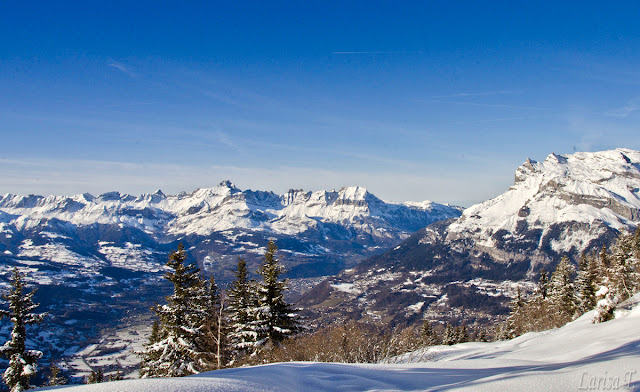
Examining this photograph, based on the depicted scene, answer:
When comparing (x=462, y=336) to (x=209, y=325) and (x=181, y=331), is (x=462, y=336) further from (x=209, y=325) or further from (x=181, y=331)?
(x=181, y=331)

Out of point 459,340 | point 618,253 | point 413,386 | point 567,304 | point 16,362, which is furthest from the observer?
point 459,340

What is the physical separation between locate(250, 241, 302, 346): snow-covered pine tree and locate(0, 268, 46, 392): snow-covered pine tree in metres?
13.7

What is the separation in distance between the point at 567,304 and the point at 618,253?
935 centimetres

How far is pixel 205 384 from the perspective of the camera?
7562mm

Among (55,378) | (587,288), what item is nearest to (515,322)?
(587,288)

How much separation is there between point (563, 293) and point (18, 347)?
186 ft

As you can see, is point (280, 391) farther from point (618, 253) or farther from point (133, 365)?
point (133, 365)

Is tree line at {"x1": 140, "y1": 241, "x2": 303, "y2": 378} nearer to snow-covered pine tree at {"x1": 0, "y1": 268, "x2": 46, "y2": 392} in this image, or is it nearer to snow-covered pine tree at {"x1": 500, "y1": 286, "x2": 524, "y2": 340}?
snow-covered pine tree at {"x1": 0, "y1": 268, "x2": 46, "y2": 392}

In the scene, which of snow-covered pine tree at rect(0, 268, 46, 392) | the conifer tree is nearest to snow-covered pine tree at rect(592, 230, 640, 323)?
the conifer tree

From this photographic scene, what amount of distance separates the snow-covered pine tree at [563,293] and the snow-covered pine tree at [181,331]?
4227 cm

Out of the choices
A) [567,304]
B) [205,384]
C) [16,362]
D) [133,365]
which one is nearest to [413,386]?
[205,384]

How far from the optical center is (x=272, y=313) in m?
26.8

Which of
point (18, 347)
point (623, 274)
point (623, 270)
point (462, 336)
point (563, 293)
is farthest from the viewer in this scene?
point (462, 336)

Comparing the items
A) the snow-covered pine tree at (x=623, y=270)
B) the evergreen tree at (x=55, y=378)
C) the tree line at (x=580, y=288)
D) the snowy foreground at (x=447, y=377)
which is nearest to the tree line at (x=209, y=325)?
the evergreen tree at (x=55, y=378)
